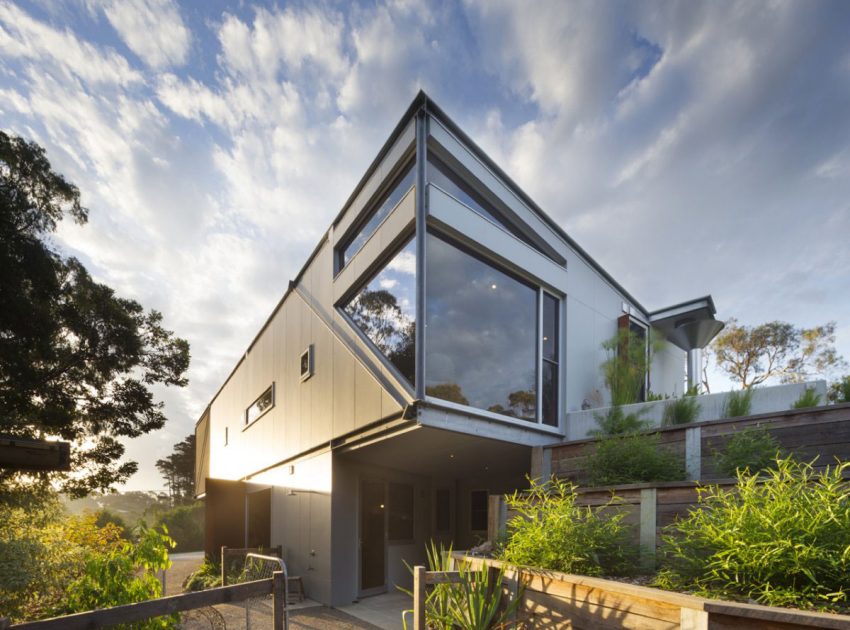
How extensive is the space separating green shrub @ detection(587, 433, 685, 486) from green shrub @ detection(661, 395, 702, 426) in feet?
4.55

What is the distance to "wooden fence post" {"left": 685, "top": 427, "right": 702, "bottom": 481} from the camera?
5.15 metres

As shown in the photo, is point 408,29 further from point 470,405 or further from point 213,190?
point 470,405

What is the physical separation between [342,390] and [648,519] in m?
5.07

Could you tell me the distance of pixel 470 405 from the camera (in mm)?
6309

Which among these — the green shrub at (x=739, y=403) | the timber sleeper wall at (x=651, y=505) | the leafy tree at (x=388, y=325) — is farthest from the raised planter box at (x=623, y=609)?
the green shrub at (x=739, y=403)

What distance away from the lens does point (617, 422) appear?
6949 millimetres

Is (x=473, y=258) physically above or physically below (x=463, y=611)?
above

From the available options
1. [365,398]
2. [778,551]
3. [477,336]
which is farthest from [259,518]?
[778,551]

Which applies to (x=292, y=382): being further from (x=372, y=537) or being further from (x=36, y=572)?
(x=36, y=572)

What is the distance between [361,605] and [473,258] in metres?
5.58

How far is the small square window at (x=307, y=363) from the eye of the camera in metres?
9.55

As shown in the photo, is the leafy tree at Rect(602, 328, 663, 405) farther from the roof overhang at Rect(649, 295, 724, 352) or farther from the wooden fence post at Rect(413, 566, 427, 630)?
the wooden fence post at Rect(413, 566, 427, 630)

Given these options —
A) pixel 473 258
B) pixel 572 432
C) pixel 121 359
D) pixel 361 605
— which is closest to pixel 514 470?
pixel 572 432

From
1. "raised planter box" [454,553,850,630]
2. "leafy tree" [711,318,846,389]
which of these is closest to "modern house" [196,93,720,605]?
"raised planter box" [454,553,850,630]
